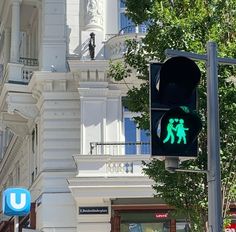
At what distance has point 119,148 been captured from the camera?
22703mm

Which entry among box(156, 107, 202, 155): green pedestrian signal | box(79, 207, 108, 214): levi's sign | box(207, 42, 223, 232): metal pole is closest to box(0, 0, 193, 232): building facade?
box(79, 207, 108, 214): levi's sign

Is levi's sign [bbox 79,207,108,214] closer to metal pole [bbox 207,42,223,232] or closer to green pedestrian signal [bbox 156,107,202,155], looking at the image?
metal pole [bbox 207,42,223,232]

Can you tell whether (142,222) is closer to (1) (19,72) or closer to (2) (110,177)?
(2) (110,177)

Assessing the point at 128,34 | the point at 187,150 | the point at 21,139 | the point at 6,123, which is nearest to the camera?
the point at 187,150

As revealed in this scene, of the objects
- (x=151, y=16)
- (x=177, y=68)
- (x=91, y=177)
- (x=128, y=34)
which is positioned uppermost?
(x=128, y=34)

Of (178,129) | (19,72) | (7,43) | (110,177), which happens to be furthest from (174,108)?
(7,43)

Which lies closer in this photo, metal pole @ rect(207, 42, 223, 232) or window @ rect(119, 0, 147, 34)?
metal pole @ rect(207, 42, 223, 232)

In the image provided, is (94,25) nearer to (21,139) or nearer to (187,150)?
(21,139)

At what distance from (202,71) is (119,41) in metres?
12.2

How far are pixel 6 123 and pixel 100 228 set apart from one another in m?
7.71

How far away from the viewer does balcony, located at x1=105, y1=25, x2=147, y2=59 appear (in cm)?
2296

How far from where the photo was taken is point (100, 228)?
22.2 metres

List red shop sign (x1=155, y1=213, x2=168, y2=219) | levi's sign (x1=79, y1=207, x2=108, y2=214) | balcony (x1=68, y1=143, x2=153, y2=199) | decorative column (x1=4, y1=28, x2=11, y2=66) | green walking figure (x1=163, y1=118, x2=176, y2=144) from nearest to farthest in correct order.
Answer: green walking figure (x1=163, y1=118, x2=176, y2=144) < balcony (x1=68, y1=143, x2=153, y2=199) < levi's sign (x1=79, y1=207, x2=108, y2=214) < red shop sign (x1=155, y1=213, x2=168, y2=219) < decorative column (x1=4, y1=28, x2=11, y2=66)

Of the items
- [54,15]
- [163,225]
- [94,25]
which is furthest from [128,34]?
[163,225]
